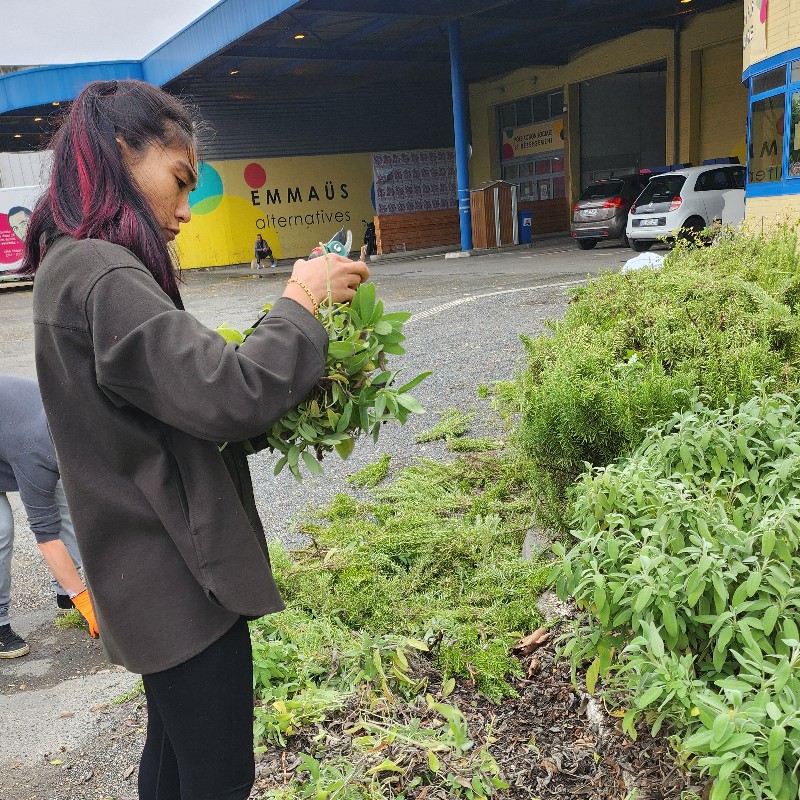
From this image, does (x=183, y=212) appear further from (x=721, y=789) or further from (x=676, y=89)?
(x=676, y=89)

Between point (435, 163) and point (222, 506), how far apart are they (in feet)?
100.0

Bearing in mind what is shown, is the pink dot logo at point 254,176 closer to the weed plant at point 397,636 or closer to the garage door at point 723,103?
the garage door at point 723,103

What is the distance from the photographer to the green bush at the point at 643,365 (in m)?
2.83

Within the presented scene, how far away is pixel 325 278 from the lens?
1.64 metres

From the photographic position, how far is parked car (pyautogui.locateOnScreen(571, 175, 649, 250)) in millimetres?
20375

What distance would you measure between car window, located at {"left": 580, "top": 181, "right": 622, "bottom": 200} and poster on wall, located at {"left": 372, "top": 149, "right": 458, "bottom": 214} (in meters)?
8.98

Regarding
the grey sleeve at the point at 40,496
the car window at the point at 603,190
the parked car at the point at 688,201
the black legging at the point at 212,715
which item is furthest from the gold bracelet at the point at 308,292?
the car window at the point at 603,190

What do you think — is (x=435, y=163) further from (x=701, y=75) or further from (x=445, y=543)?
(x=445, y=543)

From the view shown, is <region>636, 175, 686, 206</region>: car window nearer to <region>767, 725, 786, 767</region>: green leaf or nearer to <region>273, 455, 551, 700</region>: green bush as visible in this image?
<region>273, 455, 551, 700</region>: green bush

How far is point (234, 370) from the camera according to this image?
1385mm

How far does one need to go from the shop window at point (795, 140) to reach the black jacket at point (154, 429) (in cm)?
1276

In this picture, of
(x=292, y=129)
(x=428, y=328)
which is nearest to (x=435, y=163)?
(x=292, y=129)

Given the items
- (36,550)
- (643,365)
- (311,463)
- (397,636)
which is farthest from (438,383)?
(311,463)

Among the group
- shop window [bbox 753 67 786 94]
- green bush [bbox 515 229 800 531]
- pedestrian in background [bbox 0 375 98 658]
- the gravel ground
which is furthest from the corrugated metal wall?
green bush [bbox 515 229 800 531]
